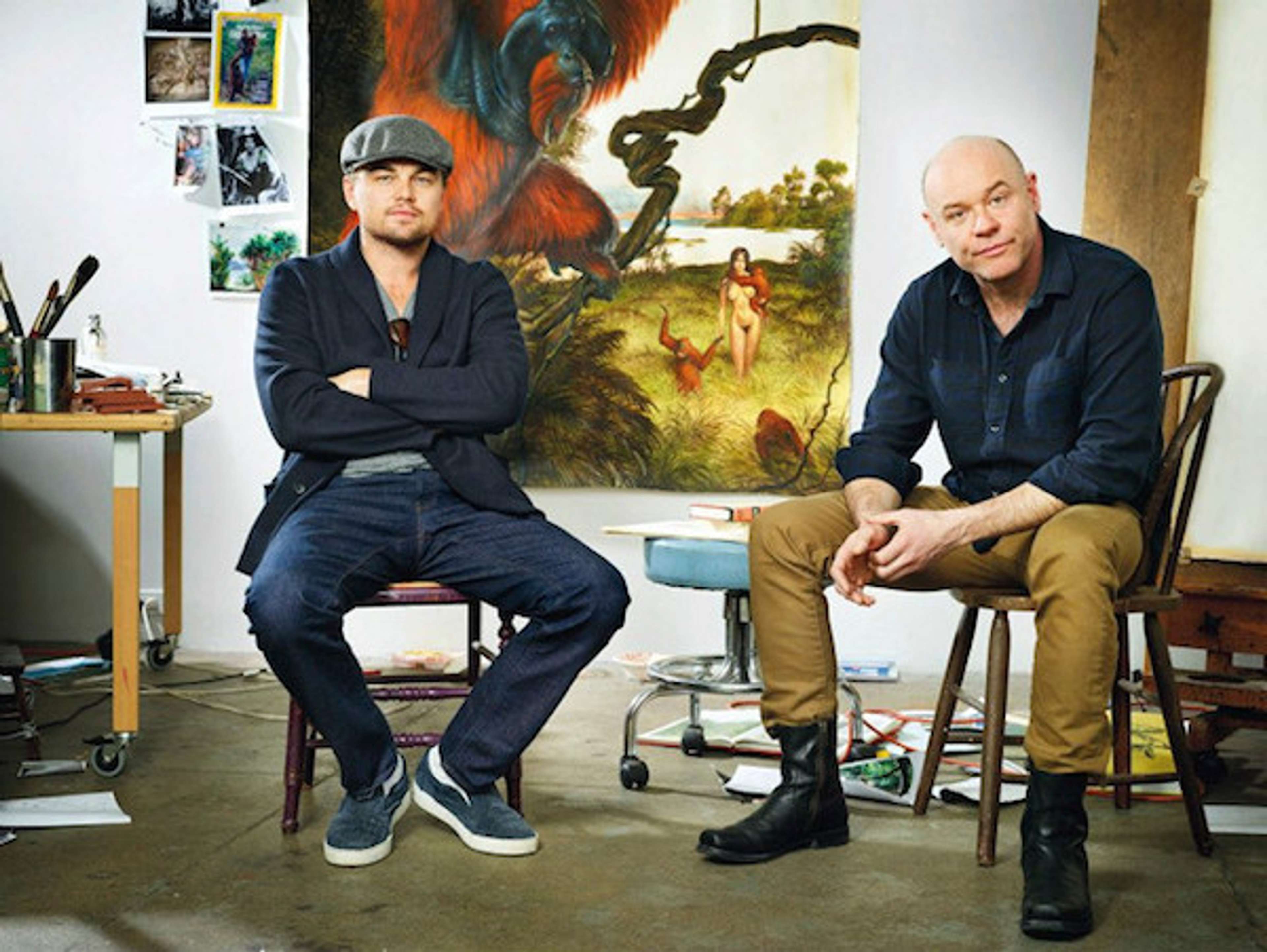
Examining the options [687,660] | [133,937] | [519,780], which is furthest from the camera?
[687,660]

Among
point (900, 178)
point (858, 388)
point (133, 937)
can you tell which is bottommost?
point (133, 937)

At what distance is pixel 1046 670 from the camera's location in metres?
2.83

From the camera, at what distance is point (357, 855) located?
3.09 metres

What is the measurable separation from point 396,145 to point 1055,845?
189 cm

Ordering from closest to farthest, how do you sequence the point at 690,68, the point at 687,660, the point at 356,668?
the point at 356,668 → the point at 687,660 → the point at 690,68

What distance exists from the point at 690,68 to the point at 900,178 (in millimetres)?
727

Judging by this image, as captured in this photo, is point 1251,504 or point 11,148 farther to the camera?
point 11,148

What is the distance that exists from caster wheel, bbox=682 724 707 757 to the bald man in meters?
0.83

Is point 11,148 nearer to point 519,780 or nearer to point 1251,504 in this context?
point 519,780

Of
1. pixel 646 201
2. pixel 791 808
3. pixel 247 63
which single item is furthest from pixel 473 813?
pixel 247 63

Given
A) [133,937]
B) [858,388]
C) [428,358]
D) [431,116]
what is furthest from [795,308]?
[133,937]

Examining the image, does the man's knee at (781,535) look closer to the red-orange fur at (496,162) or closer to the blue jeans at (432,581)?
the blue jeans at (432,581)

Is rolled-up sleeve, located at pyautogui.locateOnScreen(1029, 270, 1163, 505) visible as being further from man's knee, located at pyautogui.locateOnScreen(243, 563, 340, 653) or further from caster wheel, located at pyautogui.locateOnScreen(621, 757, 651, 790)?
man's knee, located at pyautogui.locateOnScreen(243, 563, 340, 653)

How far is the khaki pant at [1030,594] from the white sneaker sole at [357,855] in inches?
29.2
